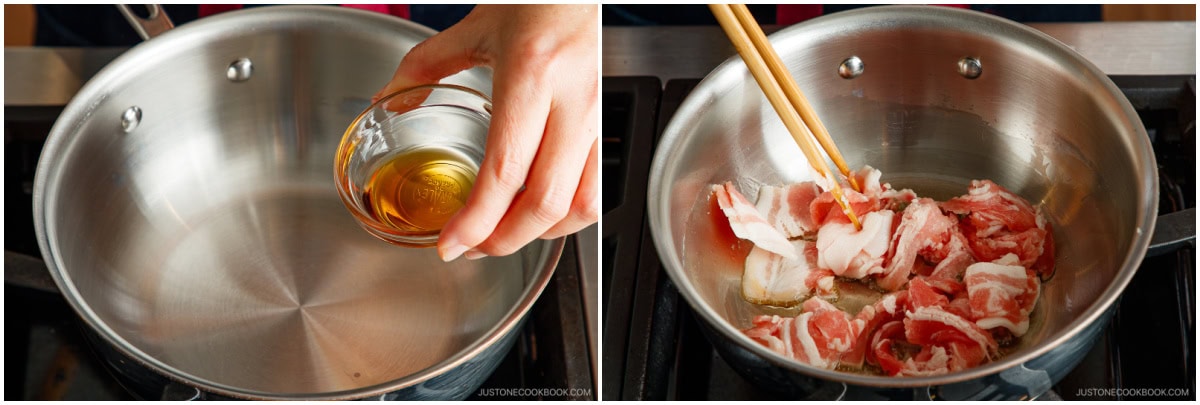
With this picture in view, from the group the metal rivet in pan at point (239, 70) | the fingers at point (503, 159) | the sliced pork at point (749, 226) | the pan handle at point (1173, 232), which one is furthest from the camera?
the metal rivet in pan at point (239, 70)

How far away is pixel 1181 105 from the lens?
992mm

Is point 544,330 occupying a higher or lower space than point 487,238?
lower

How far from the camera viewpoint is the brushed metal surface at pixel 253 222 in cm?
95

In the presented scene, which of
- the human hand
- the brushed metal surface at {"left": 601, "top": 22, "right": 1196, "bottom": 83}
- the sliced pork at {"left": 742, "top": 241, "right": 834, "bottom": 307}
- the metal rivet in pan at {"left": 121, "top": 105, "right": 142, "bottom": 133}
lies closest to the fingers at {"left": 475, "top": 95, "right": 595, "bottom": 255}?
the human hand

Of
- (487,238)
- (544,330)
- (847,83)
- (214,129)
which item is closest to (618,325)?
(544,330)

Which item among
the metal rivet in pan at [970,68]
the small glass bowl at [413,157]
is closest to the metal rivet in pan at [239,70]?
the small glass bowl at [413,157]

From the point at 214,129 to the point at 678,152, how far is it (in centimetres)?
57

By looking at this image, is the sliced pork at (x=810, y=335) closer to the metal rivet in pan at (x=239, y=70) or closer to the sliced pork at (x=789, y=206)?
the sliced pork at (x=789, y=206)

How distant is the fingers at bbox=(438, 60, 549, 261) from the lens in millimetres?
713

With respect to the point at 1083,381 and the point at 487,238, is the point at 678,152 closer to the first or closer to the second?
the point at 487,238

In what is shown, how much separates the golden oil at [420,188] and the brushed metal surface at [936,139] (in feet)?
0.63

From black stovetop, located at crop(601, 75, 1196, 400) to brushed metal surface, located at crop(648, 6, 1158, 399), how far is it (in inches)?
1.8

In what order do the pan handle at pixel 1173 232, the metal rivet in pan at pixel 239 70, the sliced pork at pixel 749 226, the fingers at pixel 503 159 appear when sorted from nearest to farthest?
the fingers at pixel 503 159
the pan handle at pixel 1173 232
the sliced pork at pixel 749 226
the metal rivet in pan at pixel 239 70

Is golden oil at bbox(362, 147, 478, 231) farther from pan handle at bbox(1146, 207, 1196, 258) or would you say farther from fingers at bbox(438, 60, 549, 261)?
pan handle at bbox(1146, 207, 1196, 258)
